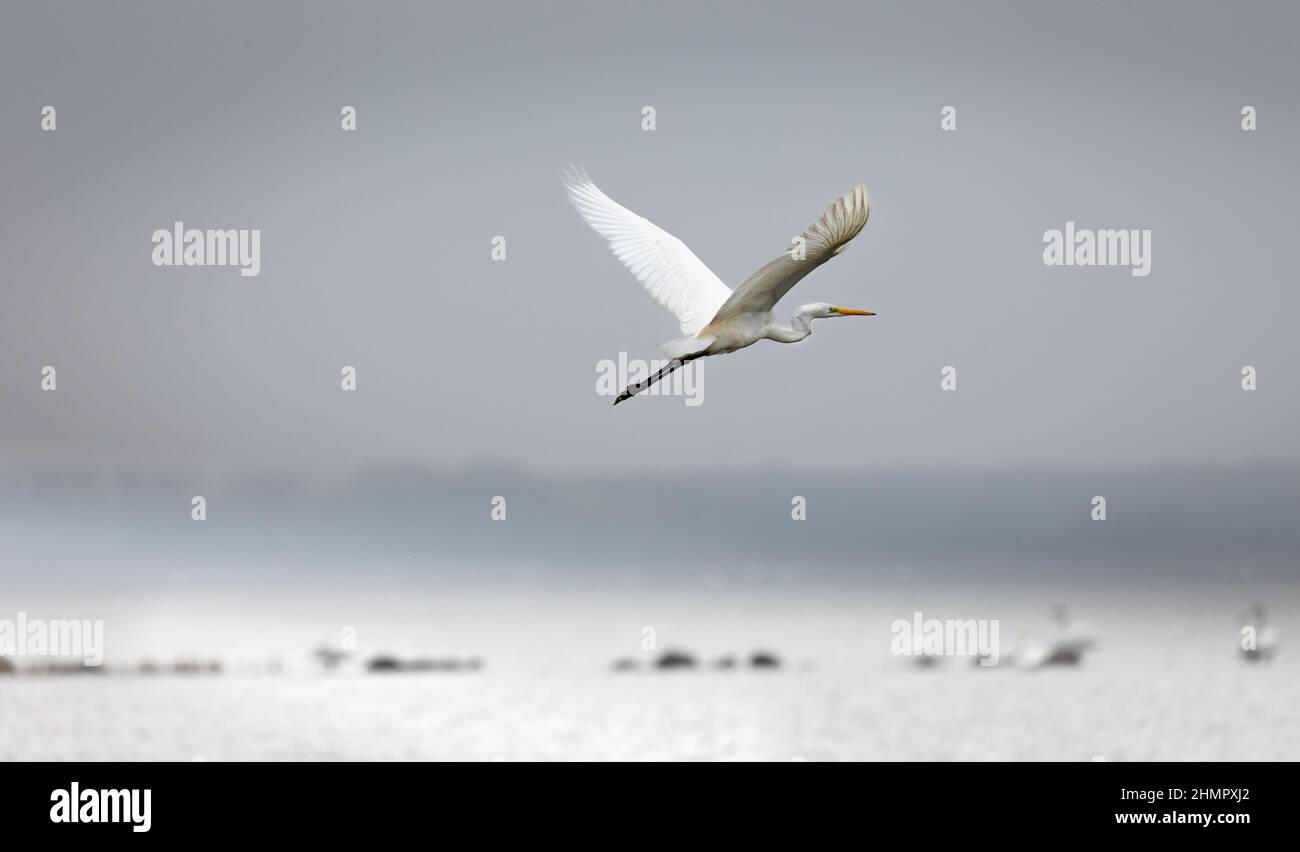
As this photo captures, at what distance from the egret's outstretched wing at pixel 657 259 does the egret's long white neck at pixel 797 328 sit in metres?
0.34

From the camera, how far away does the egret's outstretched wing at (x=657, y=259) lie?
20.3ft

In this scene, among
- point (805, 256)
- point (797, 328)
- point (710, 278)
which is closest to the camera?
point (805, 256)

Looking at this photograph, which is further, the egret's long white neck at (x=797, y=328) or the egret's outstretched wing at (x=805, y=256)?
the egret's long white neck at (x=797, y=328)

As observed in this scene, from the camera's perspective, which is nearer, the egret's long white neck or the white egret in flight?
the white egret in flight

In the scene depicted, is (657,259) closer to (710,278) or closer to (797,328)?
(710,278)

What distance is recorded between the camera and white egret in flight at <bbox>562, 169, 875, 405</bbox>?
4.83 meters

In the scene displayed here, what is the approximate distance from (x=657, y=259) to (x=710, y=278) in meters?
0.29

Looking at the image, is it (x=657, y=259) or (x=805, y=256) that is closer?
(x=805, y=256)

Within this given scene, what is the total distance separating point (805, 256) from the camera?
5000 millimetres

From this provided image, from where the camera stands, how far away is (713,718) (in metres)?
10.5

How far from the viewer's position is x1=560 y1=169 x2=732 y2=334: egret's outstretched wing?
243 inches

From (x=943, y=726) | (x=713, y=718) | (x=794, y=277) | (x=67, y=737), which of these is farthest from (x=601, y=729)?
(x=794, y=277)

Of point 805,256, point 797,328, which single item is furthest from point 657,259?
point 805,256

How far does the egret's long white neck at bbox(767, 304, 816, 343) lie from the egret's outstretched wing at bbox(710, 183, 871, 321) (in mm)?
176
